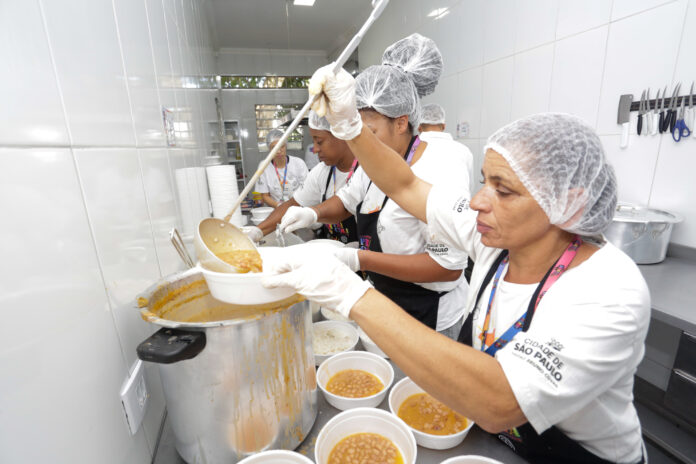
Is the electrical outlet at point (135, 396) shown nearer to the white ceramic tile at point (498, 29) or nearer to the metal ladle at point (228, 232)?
the metal ladle at point (228, 232)

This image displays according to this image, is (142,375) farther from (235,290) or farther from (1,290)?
(1,290)

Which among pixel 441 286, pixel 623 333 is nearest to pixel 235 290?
pixel 623 333

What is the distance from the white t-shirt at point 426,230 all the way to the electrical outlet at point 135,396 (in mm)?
1161

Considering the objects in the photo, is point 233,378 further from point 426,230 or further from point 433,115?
point 433,115

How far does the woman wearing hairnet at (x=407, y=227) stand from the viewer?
4.85 feet

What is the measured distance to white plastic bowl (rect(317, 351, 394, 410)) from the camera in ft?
3.16

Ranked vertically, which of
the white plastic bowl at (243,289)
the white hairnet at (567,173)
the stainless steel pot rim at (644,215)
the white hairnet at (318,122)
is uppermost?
the white hairnet at (318,122)

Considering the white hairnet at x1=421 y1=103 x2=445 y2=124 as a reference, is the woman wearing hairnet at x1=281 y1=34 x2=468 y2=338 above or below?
below

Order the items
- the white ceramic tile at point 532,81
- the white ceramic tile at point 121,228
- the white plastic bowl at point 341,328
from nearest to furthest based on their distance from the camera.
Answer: the white ceramic tile at point 121,228 < the white plastic bowl at point 341,328 < the white ceramic tile at point 532,81

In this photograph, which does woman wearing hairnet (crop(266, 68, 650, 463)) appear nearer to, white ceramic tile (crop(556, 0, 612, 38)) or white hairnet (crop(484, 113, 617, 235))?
white hairnet (crop(484, 113, 617, 235))

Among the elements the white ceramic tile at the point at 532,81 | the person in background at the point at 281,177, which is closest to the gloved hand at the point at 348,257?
the white ceramic tile at the point at 532,81

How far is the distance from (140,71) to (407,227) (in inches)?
49.7

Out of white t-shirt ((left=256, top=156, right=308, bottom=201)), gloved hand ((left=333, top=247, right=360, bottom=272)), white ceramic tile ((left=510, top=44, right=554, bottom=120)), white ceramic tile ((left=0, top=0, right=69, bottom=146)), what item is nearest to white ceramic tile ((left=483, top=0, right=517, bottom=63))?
white ceramic tile ((left=510, top=44, right=554, bottom=120))

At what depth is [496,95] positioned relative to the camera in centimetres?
328
